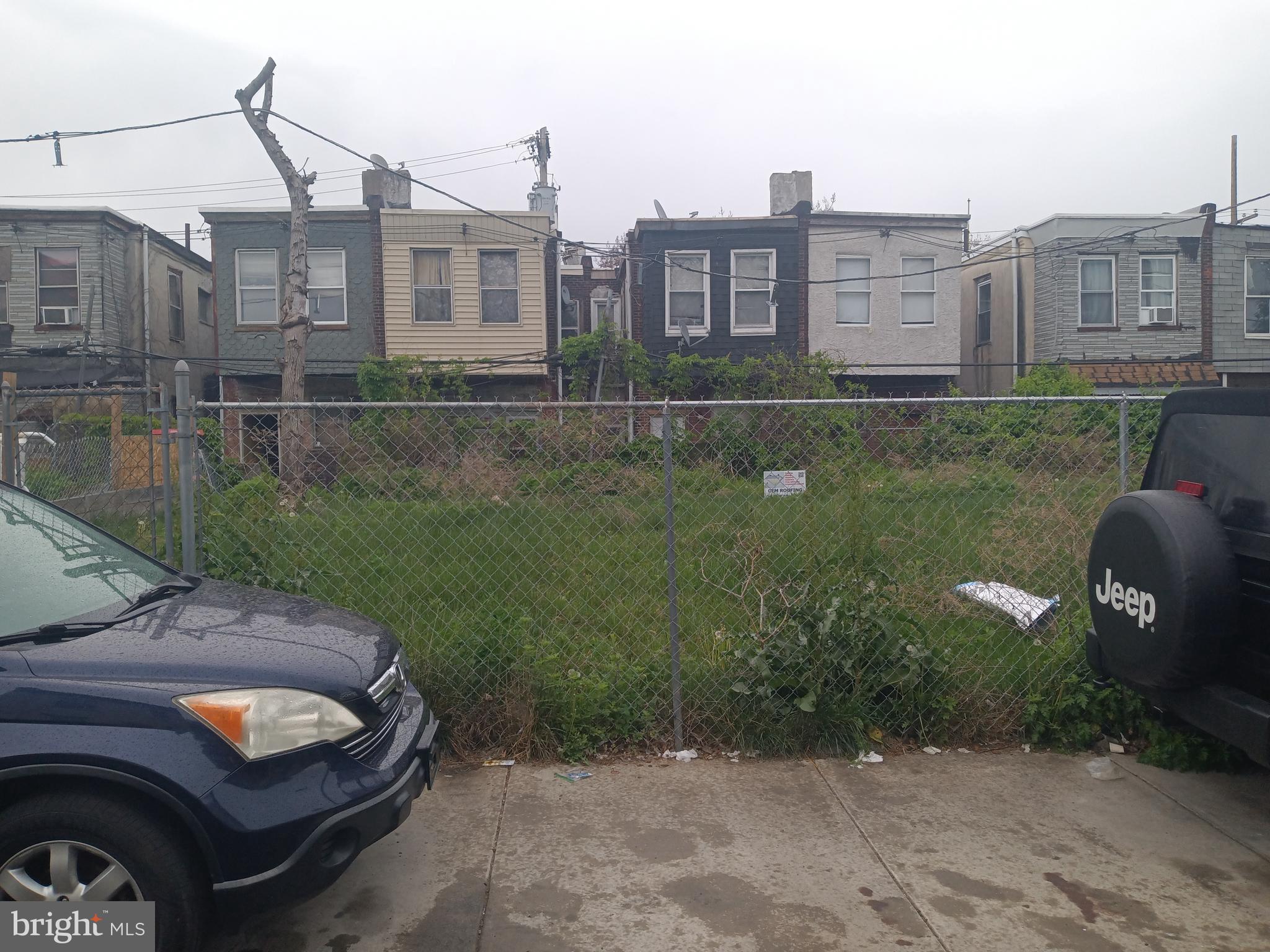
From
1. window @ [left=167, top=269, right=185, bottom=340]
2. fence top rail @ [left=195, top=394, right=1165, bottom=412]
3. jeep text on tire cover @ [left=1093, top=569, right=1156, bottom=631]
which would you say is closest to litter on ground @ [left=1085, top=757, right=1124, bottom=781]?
jeep text on tire cover @ [left=1093, top=569, right=1156, bottom=631]

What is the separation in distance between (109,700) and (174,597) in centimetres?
92

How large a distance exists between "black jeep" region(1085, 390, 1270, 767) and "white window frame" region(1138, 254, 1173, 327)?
22298 mm

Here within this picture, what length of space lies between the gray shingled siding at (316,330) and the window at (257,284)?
13 cm

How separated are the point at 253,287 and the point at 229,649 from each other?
69.1 ft

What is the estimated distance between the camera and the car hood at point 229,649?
2.79 meters

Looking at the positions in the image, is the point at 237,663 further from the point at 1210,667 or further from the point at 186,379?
the point at 1210,667

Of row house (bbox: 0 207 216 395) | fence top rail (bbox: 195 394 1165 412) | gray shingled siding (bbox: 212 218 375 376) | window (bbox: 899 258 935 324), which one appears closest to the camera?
fence top rail (bbox: 195 394 1165 412)

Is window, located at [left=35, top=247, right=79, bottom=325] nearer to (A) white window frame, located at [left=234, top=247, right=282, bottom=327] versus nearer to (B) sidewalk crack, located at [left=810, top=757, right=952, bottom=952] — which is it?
(A) white window frame, located at [left=234, top=247, right=282, bottom=327]

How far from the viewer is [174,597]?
3561 millimetres

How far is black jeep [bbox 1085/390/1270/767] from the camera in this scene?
3.35 m

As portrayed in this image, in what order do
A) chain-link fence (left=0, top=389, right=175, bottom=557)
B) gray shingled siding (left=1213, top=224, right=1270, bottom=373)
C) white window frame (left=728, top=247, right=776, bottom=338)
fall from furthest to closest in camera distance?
gray shingled siding (left=1213, top=224, right=1270, bottom=373)
white window frame (left=728, top=247, right=776, bottom=338)
chain-link fence (left=0, top=389, right=175, bottom=557)

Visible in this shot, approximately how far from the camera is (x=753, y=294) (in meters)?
22.3

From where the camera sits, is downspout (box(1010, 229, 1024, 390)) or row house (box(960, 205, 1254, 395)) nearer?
row house (box(960, 205, 1254, 395))

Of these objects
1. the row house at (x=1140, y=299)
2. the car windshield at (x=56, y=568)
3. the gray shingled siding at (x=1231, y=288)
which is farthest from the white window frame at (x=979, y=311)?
the car windshield at (x=56, y=568)
